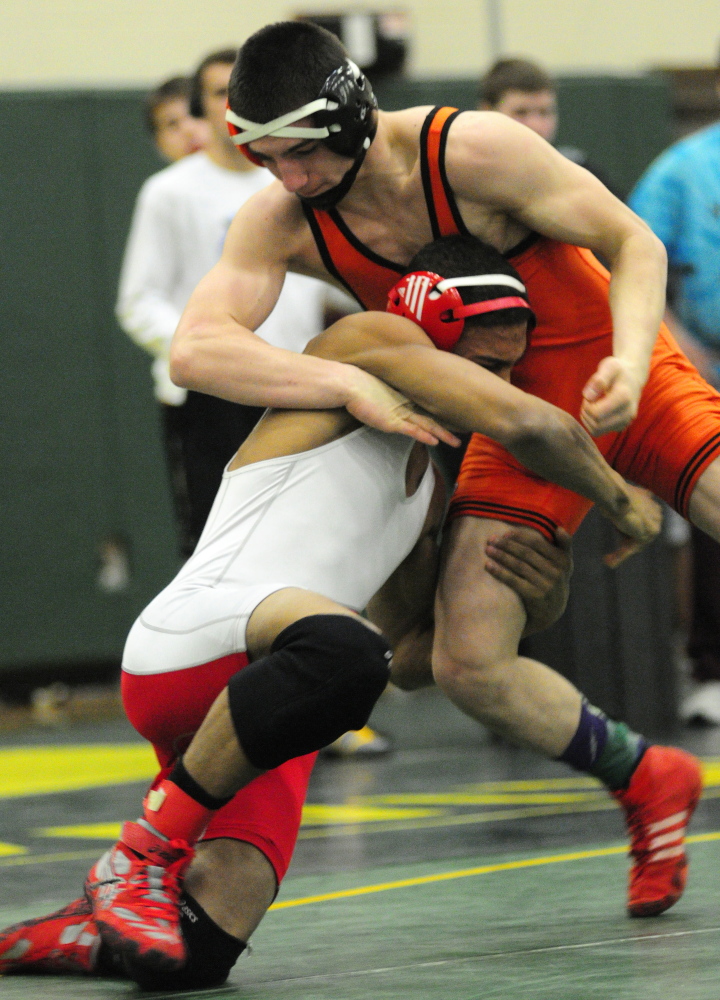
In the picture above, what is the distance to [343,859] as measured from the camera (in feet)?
11.2

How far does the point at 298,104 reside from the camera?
8.45 feet

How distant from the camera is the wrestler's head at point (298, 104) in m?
2.58

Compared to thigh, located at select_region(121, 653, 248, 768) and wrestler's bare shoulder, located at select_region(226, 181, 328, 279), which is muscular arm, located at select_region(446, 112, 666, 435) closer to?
wrestler's bare shoulder, located at select_region(226, 181, 328, 279)

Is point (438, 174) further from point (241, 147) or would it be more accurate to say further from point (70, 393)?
point (70, 393)

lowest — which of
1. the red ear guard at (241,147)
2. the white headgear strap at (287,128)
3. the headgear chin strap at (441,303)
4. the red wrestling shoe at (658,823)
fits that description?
the red wrestling shoe at (658,823)

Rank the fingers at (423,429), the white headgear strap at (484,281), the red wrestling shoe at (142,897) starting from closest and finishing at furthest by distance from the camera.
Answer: the red wrestling shoe at (142,897)
the fingers at (423,429)
the white headgear strap at (484,281)

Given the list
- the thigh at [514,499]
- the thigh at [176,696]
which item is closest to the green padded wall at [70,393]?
the thigh at [514,499]

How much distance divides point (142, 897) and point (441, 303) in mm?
1021

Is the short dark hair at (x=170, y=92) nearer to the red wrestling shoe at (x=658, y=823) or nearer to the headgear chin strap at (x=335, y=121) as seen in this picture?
the headgear chin strap at (x=335, y=121)

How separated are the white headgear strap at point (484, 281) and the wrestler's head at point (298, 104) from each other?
0.81 ft

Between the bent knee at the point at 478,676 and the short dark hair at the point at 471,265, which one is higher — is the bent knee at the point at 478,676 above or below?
below

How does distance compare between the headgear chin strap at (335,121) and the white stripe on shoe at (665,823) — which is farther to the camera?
the white stripe on shoe at (665,823)

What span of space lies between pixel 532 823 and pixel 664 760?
81 cm

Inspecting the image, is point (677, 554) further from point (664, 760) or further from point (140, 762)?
point (664, 760)
